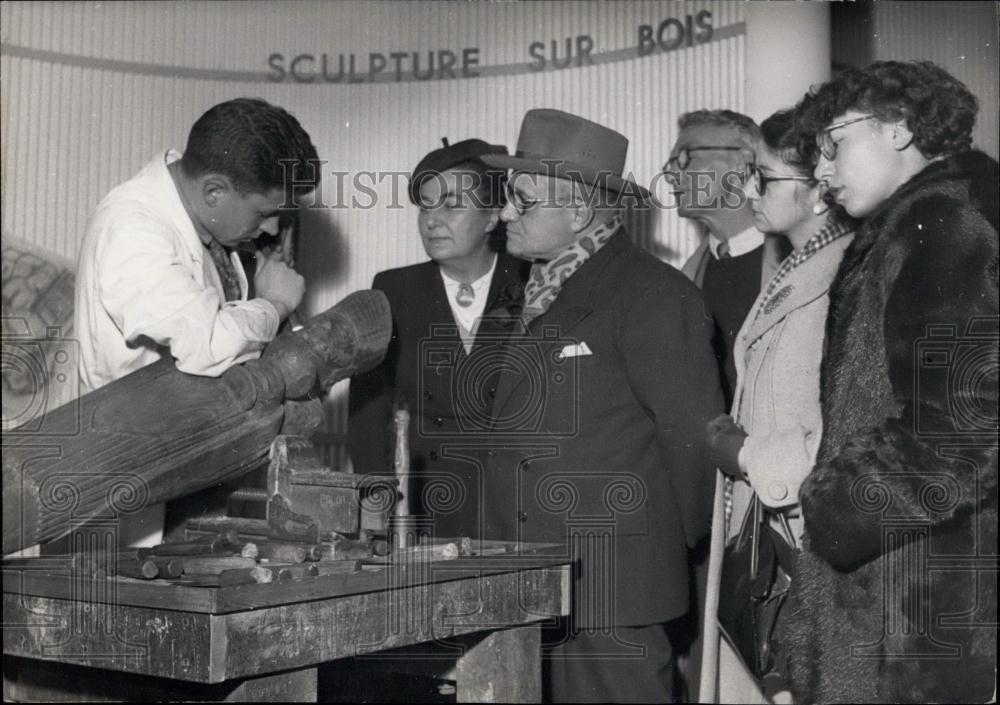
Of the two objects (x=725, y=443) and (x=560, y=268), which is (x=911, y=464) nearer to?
(x=725, y=443)

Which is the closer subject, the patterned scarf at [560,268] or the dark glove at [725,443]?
the dark glove at [725,443]

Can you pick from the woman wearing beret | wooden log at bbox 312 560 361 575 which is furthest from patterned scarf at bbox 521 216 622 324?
wooden log at bbox 312 560 361 575

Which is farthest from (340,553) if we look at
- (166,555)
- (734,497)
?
(734,497)

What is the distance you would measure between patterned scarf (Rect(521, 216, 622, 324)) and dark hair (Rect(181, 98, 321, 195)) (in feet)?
2.52

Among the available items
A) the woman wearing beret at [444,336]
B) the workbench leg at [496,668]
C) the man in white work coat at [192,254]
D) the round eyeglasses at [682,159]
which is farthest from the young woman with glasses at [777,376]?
the man in white work coat at [192,254]

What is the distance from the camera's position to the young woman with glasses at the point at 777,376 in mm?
2773

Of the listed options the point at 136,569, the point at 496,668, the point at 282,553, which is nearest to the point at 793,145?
the point at 496,668

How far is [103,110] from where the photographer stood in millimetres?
3455

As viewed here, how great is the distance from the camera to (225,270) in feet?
10.1

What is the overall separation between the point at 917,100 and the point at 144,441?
1973 millimetres

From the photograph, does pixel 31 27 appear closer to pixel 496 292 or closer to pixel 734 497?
pixel 496 292

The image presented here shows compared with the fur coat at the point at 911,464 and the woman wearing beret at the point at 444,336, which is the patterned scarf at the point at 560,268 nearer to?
the woman wearing beret at the point at 444,336

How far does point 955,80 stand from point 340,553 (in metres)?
1.81

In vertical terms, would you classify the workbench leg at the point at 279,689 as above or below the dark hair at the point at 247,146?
below
